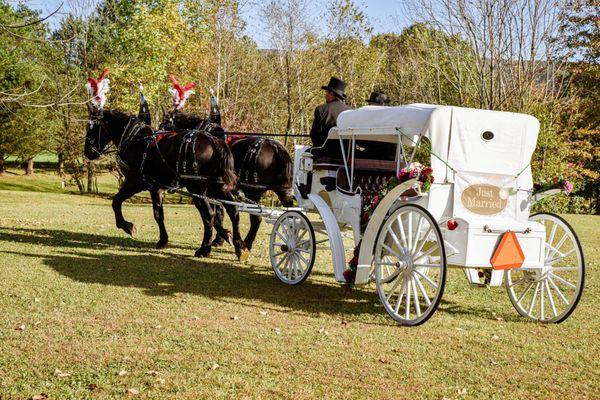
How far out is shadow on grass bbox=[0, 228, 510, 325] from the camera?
8.18 m

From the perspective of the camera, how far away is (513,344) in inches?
260

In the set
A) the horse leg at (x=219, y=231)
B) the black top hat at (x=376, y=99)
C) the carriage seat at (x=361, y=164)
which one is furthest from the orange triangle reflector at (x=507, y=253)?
the horse leg at (x=219, y=231)

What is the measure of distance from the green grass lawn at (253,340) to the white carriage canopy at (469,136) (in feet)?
5.61

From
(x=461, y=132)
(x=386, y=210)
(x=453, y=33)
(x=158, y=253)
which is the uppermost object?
(x=453, y=33)

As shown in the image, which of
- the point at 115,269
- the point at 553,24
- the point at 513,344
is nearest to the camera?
the point at 513,344

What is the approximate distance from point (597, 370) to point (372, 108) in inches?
142

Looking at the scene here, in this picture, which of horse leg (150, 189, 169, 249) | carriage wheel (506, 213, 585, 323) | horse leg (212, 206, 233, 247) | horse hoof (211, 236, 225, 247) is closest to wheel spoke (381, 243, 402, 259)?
carriage wheel (506, 213, 585, 323)

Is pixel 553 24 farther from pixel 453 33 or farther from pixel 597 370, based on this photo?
pixel 597 370

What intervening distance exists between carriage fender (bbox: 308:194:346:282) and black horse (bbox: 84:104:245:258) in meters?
2.69

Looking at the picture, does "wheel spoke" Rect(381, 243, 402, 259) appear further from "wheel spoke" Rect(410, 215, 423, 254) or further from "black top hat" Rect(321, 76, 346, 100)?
"black top hat" Rect(321, 76, 346, 100)

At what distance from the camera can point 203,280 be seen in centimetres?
938

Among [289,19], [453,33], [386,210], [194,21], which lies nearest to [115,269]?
[386,210]

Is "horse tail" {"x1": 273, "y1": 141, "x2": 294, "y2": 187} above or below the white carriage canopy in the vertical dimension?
below

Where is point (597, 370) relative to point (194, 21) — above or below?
below
